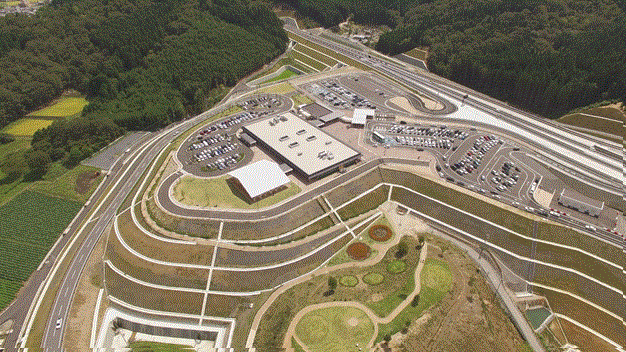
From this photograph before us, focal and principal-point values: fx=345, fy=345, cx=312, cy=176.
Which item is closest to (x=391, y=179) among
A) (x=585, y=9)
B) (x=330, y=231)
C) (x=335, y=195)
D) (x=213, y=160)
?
(x=335, y=195)

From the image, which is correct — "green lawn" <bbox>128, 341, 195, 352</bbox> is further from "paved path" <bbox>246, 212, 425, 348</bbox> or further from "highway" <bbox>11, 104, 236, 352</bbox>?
"highway" <bbox>11, 104, 236, 352</bbox>

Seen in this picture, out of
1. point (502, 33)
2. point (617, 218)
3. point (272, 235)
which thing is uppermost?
point (502, 33)

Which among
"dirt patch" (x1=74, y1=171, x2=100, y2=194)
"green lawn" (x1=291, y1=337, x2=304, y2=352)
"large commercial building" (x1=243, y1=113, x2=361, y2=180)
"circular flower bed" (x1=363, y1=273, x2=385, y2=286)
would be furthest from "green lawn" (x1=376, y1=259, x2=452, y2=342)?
"dirt patch" (x1=74, y1=171, x2=100, y2=194)

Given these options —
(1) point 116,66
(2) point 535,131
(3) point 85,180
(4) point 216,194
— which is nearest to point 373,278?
(4) point 216,194

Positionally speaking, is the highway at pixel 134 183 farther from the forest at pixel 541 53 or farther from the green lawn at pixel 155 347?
the green lawn at pixel 155 347

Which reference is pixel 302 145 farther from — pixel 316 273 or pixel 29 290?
pixel 29 290

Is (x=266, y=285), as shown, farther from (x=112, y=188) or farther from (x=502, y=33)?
(x=502, y=33)

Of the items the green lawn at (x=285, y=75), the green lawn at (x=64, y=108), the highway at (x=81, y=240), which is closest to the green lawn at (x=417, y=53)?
the green lawn at (x=285, y=75)
